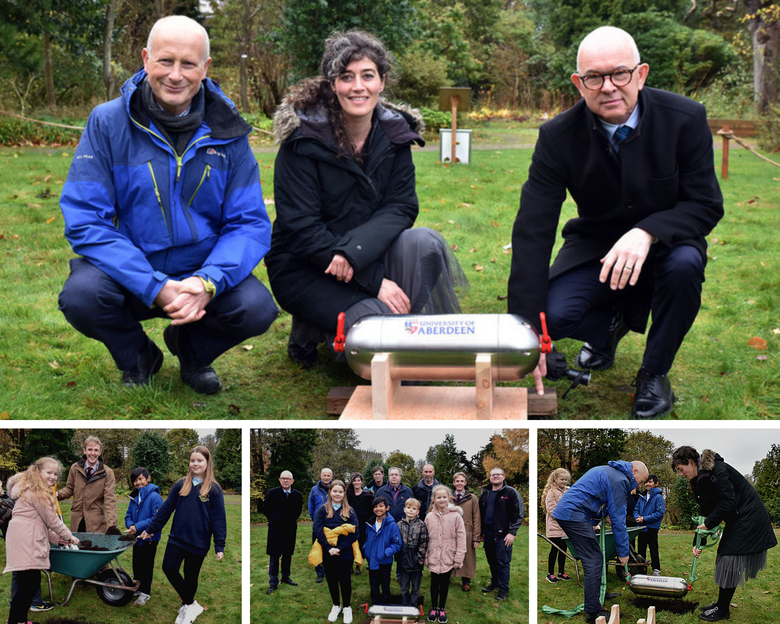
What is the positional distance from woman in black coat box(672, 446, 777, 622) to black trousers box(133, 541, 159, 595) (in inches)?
63.1

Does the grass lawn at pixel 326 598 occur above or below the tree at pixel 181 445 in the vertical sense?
below

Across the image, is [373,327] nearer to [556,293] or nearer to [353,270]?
[353,270]

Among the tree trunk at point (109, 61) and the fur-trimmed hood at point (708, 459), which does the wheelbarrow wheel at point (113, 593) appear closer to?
the fur-trimmed hood at point (708, 459)

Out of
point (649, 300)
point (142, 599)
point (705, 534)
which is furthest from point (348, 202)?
point (705, 534)

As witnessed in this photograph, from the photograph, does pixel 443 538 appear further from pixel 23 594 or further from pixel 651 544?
pixel 23 594

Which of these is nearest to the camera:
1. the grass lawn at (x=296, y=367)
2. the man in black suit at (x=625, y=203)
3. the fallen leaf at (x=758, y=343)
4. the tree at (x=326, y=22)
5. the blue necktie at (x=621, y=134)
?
the man in black suit at (x=625, y=203)

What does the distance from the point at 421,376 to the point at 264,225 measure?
1.04 metres

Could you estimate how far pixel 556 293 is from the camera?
13.0ft

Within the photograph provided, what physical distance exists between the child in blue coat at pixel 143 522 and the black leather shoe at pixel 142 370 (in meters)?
1.54

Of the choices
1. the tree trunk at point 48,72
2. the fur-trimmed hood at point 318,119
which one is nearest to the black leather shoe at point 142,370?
the fur-trimmed hood at point 318,119

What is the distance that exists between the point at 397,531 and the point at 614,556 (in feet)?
2.15

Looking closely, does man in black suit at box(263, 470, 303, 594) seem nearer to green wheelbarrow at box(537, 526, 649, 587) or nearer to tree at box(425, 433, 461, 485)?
tree at box(425, 433, 461, 485)

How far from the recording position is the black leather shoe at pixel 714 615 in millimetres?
2439

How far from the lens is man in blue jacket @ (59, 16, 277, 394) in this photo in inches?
140
